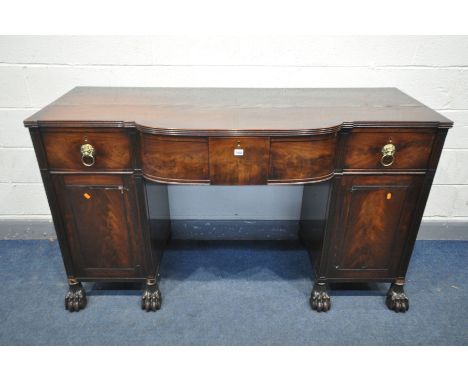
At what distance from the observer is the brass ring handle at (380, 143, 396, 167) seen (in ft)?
3.97

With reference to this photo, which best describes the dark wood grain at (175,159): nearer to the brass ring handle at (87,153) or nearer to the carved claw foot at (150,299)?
the brass ring handle at (87,153)

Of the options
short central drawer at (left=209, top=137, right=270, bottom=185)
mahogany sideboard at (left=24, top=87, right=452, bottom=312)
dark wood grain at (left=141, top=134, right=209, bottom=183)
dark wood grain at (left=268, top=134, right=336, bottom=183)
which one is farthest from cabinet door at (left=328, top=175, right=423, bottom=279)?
dark wood grain at (left=141, top=134, right=209, bottom=183)

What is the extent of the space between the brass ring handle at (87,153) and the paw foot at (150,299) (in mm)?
609

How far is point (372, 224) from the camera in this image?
54.6 inches

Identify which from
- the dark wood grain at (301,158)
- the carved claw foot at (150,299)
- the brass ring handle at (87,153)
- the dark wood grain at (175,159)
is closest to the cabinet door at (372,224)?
the dark wood grain at (301,158)

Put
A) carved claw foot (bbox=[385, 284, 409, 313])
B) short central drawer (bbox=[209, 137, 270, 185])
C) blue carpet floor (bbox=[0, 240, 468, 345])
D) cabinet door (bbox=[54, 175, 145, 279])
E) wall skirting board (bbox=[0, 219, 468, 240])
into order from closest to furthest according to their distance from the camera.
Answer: short central drawer (bbox=[209, 137, 270, 185])
cabinet door (bbox=[54, 175, 145, 279])
blue carpet floor (bbox=[0, 240, 468, 345])
carved claw foot (bbox=[385, 284, 409, 313])
wall skirting board (bbox=[0, 219, 468, 240])

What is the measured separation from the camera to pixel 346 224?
1.38m

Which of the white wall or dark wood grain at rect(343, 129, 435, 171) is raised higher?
the white wall

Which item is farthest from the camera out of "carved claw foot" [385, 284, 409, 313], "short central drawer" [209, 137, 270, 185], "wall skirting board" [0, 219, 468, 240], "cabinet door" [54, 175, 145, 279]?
"wall skirting board" [0, 219, 468, 240]

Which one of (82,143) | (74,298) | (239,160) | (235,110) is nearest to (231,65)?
(235,110)

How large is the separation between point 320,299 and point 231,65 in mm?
1103

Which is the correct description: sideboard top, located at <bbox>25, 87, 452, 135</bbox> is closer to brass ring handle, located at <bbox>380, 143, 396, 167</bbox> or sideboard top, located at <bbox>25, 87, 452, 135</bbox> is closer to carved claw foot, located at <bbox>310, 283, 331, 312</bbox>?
brass ring handle, located at <bbox>380, 143, 396, 167</bbox>

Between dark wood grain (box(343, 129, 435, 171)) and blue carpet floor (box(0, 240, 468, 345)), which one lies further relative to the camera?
blue carpet floor (box(0, 240, 468, 345))

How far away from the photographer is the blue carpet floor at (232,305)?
4.68ft
